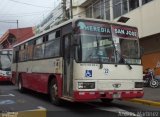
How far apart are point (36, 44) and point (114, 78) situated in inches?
242

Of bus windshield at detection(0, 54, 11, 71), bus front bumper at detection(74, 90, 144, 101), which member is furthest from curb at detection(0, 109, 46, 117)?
bus windshield at detection(0, 54, 11, 71)

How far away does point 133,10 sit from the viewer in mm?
25000

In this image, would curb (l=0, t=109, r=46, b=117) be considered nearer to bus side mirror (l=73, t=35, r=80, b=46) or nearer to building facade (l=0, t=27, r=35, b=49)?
bus side mirror (l=73, t=35, r=80, b=46)

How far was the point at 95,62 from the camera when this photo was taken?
1267cm

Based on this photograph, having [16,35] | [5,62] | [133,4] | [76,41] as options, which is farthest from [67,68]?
[16,35]

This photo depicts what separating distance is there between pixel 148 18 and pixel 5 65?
42.1 feet

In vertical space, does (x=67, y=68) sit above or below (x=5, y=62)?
below

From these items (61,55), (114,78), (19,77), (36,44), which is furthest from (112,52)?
(19,77)

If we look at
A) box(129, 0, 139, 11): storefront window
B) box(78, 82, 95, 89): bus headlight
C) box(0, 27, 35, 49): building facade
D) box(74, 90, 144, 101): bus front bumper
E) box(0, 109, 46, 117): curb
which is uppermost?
box(0, 27, 35, 49): building facade

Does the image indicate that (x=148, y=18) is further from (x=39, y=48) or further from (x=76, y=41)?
(x=76, y=41)

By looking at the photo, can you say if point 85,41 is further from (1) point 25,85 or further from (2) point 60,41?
(1) point 25,85

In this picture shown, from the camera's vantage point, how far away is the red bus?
2969 centimetres

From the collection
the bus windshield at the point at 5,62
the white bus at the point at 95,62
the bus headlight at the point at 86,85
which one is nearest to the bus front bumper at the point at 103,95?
the white bus at the point at 95,62

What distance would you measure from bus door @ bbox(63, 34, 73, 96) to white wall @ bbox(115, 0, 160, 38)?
9438mm
